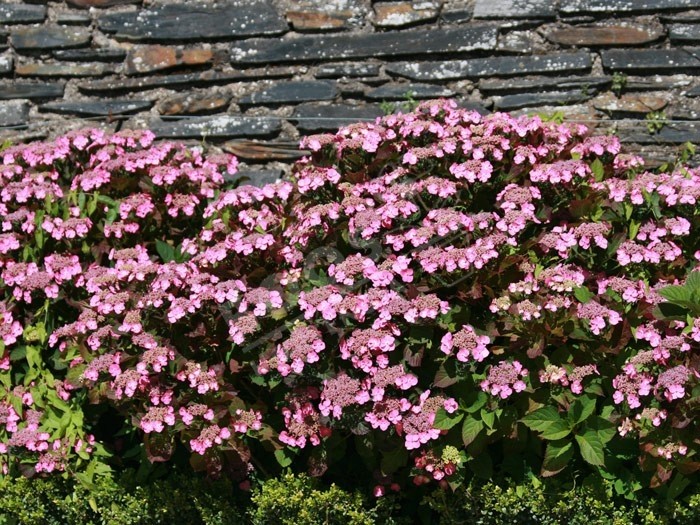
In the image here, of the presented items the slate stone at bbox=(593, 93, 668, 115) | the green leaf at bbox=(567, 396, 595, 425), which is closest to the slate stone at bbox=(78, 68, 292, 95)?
the slate stone at bbox=(593, 93, 668, 115)

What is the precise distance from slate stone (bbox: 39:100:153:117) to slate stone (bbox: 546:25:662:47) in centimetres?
199

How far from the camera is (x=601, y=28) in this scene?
4074 mm

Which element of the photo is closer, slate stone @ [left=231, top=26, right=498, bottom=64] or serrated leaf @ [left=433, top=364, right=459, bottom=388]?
serrated leaf @ [left=433, top=364, right=459, bottom=388]

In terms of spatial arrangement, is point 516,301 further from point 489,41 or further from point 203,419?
point 489,41

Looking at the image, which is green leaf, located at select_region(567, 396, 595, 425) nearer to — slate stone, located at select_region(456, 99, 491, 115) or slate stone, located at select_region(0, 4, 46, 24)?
slate stone, located at select_region(456, 99, 491, 115)

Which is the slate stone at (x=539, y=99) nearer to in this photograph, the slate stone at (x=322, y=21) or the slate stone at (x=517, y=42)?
the slate stone at (x=517, y=42)

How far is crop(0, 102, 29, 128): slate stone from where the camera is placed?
4543 millimetres

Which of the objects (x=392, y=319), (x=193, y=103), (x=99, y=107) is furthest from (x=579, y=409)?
(x=99, y=107)

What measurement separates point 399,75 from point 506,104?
1.70 ft

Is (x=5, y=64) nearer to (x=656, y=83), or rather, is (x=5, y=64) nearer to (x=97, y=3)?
(x=97, y=3)

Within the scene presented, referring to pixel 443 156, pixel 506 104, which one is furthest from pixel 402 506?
pixel 506 104

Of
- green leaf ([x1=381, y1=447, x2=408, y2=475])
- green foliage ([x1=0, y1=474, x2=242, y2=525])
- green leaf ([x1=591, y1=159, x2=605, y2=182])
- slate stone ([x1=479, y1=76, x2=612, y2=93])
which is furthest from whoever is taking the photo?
slate stone ([x1=479, y1=76, x2=612, y2=93])

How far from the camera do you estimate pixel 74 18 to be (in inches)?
177

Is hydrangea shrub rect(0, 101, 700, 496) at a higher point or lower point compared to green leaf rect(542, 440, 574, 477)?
higher
